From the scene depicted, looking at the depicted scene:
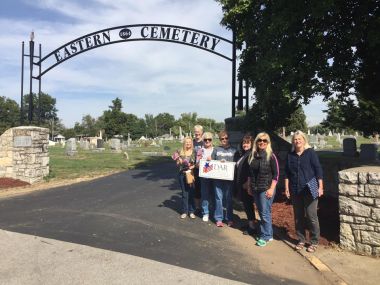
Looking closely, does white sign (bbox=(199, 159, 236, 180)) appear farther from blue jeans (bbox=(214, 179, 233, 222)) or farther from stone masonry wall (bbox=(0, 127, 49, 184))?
stone masonry wall (bbox=(0, 127, 49, 184))

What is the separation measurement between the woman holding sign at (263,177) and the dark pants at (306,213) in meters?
0.38

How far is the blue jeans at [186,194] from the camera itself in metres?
7.34

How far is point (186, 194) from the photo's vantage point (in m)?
7.41

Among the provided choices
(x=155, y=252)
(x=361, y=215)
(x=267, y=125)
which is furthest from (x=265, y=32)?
(x=155, y=252)

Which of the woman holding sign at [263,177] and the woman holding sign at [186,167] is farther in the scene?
the woman holding sign at [186,167]

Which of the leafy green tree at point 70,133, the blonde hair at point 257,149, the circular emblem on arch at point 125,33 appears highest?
the circular emblem on arch at point 125,33

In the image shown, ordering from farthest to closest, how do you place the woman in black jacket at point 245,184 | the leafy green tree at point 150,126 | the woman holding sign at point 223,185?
the leafy green tree at point 150,126
the woman holding sign at point 223,185
the woman in black jacket at point 245,184

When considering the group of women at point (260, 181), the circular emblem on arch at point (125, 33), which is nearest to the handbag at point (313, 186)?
the group of women at point (260, 181)

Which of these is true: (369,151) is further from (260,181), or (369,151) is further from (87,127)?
(87,127)

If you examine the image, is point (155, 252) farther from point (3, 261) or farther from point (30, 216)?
point (30, 216)

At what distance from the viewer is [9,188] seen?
11750 mm

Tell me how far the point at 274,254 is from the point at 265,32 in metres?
4.61

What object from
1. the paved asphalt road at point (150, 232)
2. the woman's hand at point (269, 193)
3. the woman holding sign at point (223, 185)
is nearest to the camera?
the paved asphalt road at point (150, 232)

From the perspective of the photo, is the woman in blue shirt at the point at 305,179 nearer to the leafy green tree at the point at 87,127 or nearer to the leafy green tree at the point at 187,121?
the leafy green tree at the point at 187,121
